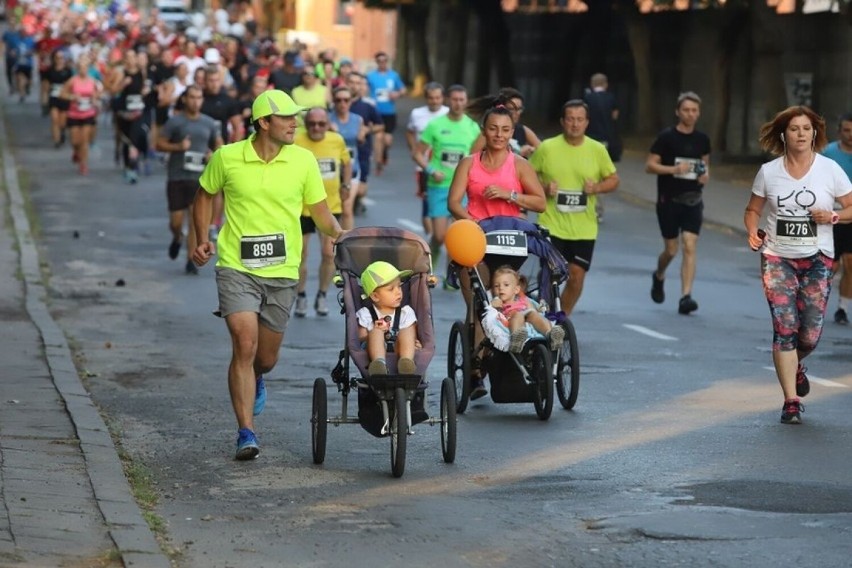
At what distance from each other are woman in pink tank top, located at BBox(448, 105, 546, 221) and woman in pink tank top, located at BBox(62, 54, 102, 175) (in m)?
21.4

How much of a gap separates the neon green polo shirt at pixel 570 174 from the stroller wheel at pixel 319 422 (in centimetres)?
518

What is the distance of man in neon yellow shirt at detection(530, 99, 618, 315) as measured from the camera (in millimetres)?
15055

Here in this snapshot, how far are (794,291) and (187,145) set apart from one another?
1003cm

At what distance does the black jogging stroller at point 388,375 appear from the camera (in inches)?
388

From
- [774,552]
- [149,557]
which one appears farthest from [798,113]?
[149,557]

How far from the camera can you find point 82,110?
3366cm

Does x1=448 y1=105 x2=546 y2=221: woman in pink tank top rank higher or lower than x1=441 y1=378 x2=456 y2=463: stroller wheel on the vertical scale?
higher

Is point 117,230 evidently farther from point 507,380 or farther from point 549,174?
point 507,380

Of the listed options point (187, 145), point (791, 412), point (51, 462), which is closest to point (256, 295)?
point (51, 462)

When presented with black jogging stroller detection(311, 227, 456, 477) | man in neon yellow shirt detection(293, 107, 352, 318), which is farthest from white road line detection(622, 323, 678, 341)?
black jogging stroller detection(311, 227, 456, 477)

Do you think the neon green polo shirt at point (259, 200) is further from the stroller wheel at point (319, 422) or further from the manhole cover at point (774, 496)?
the manhole cover at point (774, 496)

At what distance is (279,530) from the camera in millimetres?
8508

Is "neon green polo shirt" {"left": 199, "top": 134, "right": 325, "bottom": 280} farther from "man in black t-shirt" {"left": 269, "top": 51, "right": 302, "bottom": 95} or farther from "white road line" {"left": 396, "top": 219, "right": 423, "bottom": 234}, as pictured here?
"man in black t-shirt" {"left": 269, "top": 51, "right": 302, "bottom": 95}

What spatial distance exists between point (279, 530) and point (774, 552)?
2.05m
